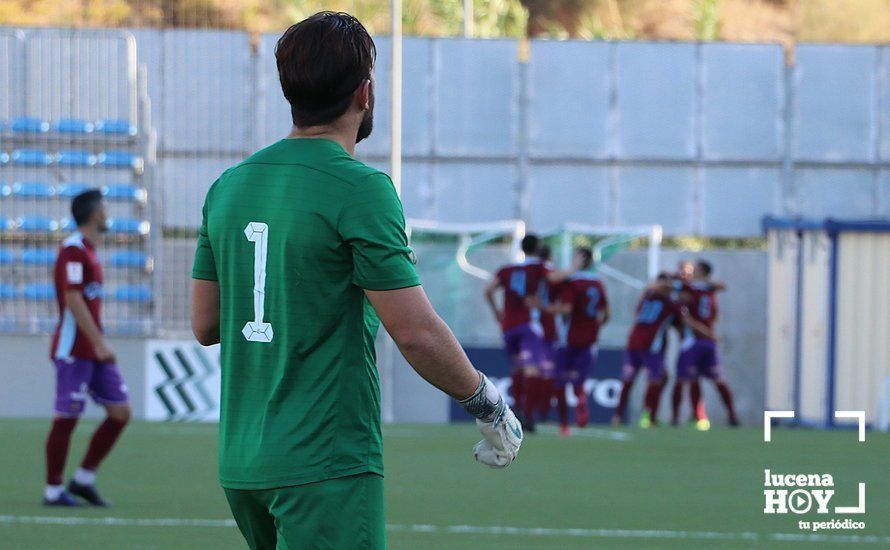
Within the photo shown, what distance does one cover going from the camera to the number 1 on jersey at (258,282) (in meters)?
3.61

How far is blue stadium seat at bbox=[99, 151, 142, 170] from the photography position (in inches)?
845

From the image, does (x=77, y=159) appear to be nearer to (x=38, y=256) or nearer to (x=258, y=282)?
(x=38, y=256)

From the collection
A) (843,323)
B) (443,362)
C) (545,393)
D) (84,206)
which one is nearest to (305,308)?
(443,362)

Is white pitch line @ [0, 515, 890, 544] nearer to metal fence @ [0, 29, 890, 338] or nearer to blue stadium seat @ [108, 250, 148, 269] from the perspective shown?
blue stadium seat @ [108, 250, 148, 269]

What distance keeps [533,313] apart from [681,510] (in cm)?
775

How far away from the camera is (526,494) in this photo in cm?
1088

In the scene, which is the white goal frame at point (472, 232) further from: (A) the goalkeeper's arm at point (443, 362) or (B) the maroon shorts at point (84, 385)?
(A) the goalkeeper's arm at point (443, 362)

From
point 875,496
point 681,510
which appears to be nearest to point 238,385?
point 681,510

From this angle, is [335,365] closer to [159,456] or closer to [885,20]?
[159,456]

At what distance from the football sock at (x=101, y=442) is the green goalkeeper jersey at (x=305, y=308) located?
647 centimetres

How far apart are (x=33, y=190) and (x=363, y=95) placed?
18.6 meters

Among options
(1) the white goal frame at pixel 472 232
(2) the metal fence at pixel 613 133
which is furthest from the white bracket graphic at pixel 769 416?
(2) the metal fence at pixel 613 133

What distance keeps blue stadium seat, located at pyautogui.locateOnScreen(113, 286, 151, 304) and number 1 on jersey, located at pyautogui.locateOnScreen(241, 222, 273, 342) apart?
1789 cm

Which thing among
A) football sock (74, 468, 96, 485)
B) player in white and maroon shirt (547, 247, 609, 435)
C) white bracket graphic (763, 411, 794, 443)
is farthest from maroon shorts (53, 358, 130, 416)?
player in white and maroon shirt (547, 247, 609, 435)
